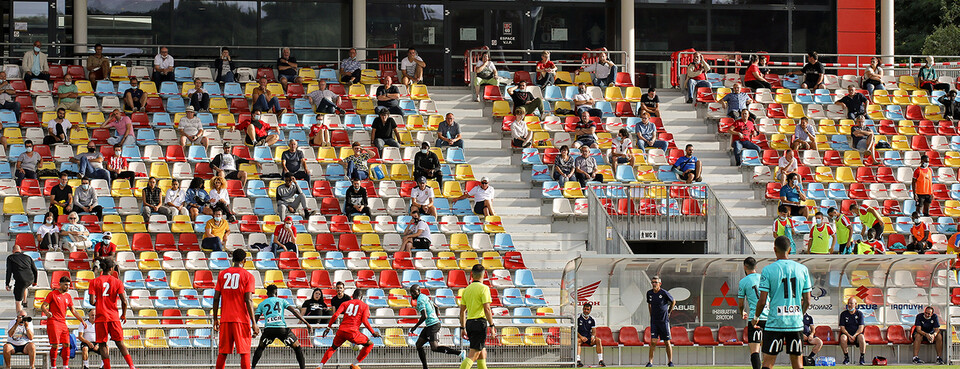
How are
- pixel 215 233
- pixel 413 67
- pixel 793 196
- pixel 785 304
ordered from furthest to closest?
1. pixel 413 67
2. pixel 793 196
3. pixel 215 233
4. pixel 785 304

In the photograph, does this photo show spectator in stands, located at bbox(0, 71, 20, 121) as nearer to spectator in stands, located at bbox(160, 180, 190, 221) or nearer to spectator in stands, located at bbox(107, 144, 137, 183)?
spectator in stands, located at bbox(107, 144, 137, 183)

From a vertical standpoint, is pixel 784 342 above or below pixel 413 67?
below

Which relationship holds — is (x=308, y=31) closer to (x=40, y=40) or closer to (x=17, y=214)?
(x=40, y=40)

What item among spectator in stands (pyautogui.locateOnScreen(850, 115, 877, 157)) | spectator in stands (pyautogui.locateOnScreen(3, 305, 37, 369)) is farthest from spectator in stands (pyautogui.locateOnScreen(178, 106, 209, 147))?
spectator in stands (pyautogui.locateOnScreen(850, 115, 877, 157))

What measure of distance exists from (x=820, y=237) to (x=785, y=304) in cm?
1045

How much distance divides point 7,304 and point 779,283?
12.7m

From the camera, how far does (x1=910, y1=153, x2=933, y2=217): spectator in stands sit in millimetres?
25109

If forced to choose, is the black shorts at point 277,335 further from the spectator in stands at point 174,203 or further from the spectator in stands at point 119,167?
the spectator in stands at point 119,167

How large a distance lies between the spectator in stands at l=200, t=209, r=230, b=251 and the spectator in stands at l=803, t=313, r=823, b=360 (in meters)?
9.18

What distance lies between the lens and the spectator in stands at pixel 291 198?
23.0m

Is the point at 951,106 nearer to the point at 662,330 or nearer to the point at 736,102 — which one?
the point at 736,102

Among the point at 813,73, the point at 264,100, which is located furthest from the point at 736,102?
the point at 264,100

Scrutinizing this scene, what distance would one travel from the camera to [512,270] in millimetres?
21984

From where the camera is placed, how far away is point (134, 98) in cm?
2638
